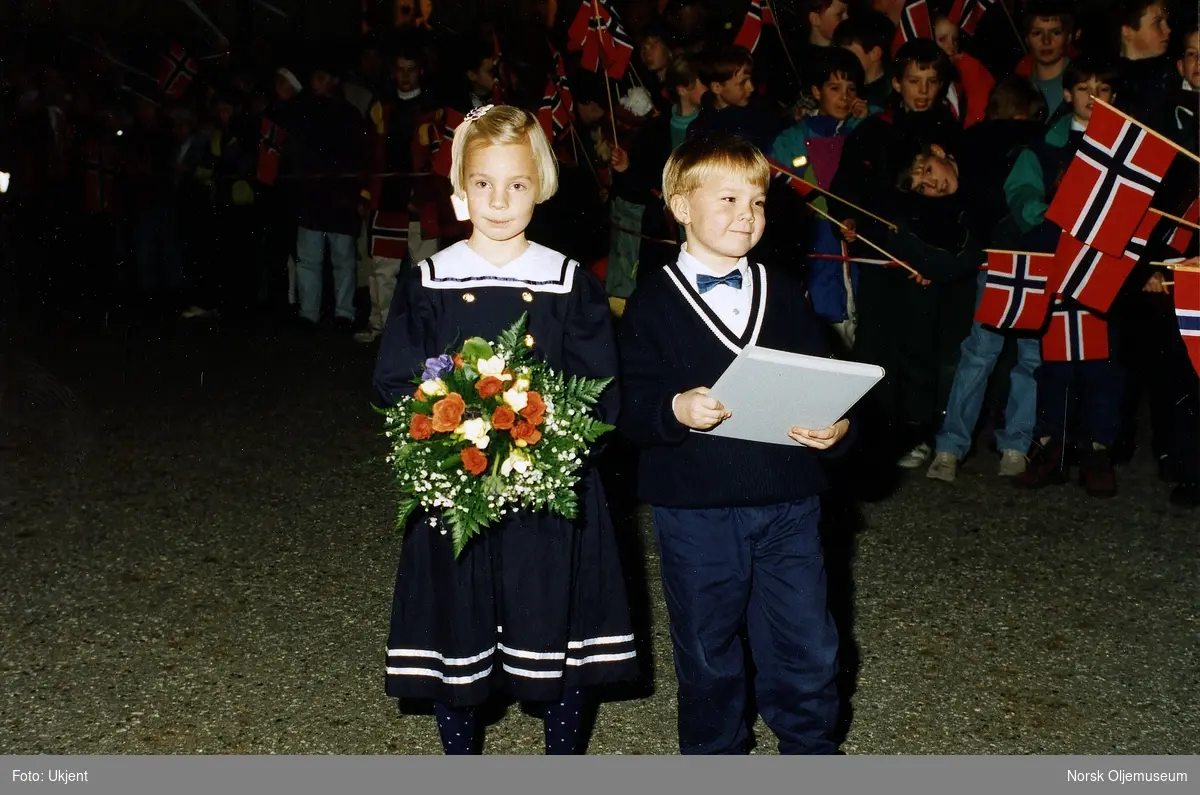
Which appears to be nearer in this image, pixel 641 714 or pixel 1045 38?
pixel 641 714

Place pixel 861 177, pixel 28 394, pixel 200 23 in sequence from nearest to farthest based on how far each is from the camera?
pixel 861 177 < pixel 28 394 < pixel 200 23

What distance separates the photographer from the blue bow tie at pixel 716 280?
3.33m

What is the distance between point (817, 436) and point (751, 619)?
56 cm

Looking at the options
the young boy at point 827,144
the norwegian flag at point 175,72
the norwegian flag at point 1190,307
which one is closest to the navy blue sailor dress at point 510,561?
the norwegian flag at point 1190,307

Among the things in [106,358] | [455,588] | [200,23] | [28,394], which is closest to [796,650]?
[455,588]

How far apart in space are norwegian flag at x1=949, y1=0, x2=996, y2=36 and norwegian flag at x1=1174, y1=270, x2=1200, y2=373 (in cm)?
516

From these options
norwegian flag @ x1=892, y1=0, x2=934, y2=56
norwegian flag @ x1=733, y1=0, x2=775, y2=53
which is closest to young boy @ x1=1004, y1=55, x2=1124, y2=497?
norwegian flag @ x1=892, y1=0, x2=934, y2=56

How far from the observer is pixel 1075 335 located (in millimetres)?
6336

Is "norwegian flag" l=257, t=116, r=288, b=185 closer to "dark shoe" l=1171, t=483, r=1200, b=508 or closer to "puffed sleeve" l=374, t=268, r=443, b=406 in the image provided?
"dark shoe" l=1171, t=483, r=1200, b=508

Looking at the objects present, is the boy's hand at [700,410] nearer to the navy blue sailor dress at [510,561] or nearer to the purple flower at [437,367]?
the navy blue sailor dress at [510,561]

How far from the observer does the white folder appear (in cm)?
300

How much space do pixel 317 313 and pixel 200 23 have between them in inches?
293

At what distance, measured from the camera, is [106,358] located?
1003 cm

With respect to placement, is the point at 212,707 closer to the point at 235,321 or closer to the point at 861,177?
the point at 861,177
